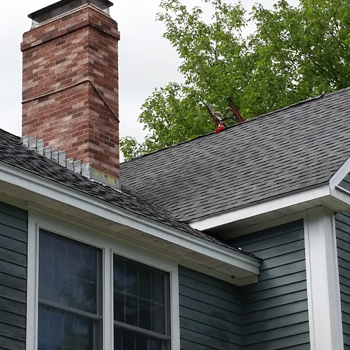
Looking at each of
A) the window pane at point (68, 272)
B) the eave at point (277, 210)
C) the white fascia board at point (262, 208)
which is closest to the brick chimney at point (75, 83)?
the white fascia board at point (262, 208)

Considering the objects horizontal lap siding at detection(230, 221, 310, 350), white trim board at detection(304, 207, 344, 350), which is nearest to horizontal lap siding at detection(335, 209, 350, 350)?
white trim board at detection(304, 207, 344, 350)

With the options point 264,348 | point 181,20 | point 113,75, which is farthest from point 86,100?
point 181,20

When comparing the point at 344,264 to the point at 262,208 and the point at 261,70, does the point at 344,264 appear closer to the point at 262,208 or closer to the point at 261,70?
the point at 262,208

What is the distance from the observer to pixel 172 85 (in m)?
28.9

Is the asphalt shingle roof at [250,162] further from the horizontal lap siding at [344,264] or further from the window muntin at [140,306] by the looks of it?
the window muntin at [140,306]

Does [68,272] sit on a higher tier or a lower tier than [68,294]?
higher

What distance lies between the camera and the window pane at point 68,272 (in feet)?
36.0

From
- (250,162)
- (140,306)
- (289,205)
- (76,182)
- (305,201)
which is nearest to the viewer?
(140,306)

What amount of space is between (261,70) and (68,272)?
15997mm

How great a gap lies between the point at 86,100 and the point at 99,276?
3055mm

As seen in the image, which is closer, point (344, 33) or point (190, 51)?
point (344, 33)

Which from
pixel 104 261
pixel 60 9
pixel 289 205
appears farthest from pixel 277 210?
pixel 60 9

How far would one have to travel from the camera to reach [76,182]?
480 inches

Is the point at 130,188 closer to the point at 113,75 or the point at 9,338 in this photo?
the point at 113,75
